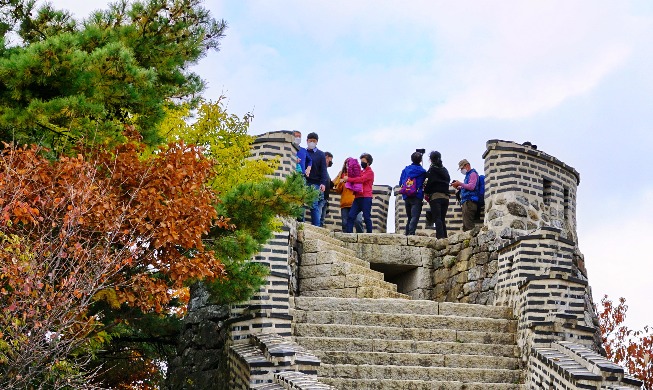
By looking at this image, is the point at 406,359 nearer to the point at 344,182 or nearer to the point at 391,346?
the point at 391,346

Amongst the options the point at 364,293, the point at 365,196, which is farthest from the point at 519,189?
the point at 364,293

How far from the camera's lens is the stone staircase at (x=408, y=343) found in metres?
17.0

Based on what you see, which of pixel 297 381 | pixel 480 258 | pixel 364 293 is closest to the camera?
pixel 297 381

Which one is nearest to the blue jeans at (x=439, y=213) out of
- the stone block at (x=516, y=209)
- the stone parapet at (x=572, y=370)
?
the stone block at (x=516, y=209)

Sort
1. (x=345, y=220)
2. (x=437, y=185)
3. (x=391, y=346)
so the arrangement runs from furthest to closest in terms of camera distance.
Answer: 1. (x=345, y=220)
2. (x=437, y=185)
3. (x=391, y=346)

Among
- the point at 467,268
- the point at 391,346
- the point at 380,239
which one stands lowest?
the point at 391,346

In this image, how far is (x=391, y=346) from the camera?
17.5 meters

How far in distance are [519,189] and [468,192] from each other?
4.19ft

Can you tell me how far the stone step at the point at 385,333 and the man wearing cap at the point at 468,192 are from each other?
5206 millimetres

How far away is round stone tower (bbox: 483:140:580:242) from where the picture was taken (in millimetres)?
21922

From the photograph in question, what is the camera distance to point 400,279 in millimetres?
23516

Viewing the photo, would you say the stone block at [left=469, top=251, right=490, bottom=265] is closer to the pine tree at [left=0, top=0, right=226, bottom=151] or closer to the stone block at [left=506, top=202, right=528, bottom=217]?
the stone block at [left=506, top=202, right=528, bottom=217]

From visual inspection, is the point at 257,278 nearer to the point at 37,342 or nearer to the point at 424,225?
the point at 37,342

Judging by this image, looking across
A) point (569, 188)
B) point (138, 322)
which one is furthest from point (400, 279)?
point (138, 322)
